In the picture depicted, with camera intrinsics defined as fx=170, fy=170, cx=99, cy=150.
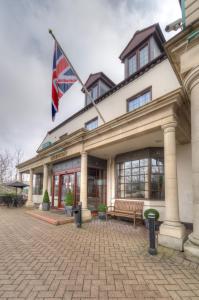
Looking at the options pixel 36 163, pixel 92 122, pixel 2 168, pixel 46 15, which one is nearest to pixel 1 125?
pixel 2 168

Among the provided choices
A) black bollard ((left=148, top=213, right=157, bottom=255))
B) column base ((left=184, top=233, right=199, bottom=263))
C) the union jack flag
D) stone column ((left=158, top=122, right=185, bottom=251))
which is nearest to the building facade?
stone column ((left=158, top=122, right=185, bottom=251))

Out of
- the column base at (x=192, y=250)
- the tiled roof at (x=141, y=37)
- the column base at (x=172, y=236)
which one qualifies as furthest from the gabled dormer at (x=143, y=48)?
the column base at (x=192, y=250)

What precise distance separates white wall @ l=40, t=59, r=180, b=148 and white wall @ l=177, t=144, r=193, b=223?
8.95 feet

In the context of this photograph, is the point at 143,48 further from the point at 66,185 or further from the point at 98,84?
the point at 66,185

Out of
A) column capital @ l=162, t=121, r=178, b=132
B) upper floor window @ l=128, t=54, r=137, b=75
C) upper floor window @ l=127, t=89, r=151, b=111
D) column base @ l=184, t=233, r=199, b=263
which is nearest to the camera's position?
column base @ l=184, t=233, r=199, b=263

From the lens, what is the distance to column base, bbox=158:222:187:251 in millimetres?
4418

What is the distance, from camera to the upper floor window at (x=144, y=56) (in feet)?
29.4

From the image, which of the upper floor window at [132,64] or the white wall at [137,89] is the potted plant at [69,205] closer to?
the white wall at [137,89]

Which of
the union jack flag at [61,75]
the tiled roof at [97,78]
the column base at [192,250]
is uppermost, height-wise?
the tiled roof at [97,78]

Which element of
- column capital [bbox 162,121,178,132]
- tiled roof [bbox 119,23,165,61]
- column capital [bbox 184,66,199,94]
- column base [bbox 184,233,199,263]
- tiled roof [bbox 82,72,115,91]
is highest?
tiled roof [bbox 119,23,165,61]

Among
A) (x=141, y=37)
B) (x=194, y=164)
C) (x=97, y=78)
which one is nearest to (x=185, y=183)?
(x=194, y=164)

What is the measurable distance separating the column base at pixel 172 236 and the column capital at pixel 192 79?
3.70 metres

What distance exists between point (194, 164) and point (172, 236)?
6.65 ft

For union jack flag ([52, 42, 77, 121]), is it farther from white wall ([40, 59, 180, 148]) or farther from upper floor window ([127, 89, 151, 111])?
upper floor window ([127, 89, 151, 111])
